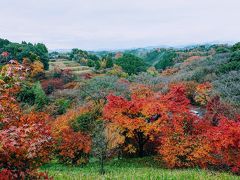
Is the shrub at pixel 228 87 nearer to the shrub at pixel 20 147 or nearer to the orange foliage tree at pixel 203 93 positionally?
the orange foliage tree at pixel 203 93

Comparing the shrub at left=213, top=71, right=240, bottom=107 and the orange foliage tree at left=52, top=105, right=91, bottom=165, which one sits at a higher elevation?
the shrub at left=213, top=71, right=240, bottom=107

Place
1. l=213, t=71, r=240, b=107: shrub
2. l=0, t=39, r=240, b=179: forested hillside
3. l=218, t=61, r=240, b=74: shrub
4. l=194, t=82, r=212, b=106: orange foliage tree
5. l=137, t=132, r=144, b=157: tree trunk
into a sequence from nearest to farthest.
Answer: l=0, t=39, r=240, b=179: forested hillside
l=137, t=132, r=144, b=157: tree trunk
l=213, t=71, r=240, b=107: shrub
l=194, t=82, r=212, b=106: orange foliage tree
l=218, t=61, r=240, b=74: shrub

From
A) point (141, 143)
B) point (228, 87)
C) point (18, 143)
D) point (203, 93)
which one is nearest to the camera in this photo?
point (18, 143)

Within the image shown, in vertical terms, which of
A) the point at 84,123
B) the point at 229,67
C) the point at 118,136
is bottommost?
the point at 84,123

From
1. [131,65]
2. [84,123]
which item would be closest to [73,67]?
[131,65]

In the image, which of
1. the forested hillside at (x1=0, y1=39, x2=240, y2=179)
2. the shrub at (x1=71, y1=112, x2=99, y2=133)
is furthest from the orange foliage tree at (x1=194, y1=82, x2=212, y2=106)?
the shrub at (x1=71, y1=112, x2=99, y2=133)

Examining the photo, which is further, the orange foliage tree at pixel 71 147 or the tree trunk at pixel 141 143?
the tree trunk at pixel 141 143

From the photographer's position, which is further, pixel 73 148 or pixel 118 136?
pixel 73 148

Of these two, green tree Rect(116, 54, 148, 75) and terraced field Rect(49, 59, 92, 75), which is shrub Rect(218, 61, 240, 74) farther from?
green tree Rect(116, 54, 148, 75)

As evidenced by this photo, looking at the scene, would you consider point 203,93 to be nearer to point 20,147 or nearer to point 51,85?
point 51,85

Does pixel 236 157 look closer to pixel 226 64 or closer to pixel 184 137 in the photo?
pixel 184 137

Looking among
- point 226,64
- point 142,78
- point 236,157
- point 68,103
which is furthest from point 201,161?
point 142,78

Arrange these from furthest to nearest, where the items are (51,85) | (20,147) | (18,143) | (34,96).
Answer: (51,85)
(34,96)
(20,147)
(18,143)

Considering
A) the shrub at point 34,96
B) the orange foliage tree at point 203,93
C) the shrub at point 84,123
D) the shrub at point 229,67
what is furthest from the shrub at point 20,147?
the shrub at point 229,67
